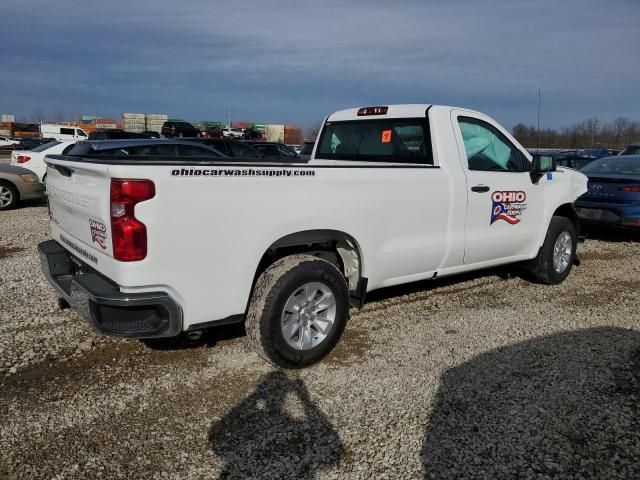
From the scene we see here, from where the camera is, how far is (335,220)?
3865 mm

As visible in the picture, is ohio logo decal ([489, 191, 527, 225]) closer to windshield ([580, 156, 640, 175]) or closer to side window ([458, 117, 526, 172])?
side window ([458, 117, 526, 172])

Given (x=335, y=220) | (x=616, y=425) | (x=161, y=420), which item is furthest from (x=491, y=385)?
(x=161, y=420)

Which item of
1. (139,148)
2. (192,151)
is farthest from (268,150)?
(139,148)

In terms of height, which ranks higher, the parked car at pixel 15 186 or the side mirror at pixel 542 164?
the side mirror at pixel 542 164

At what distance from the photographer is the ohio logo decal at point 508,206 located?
5.18 metres

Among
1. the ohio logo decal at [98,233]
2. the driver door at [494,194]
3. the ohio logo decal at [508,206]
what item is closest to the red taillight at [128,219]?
the ohio logo decal at [98,233]

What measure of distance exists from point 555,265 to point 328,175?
3727 millimetres

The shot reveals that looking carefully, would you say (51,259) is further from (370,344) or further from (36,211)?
(36,211)

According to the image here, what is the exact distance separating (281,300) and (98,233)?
49.2 inches

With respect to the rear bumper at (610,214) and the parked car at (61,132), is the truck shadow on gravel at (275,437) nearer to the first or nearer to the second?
the rear bumper at (610,214)

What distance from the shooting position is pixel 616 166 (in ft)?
30.8

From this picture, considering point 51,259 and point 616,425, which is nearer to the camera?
point 616,425

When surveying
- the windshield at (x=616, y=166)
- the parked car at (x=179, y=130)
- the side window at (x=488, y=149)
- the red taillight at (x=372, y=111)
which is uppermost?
the parked car at (x=179, y=130)

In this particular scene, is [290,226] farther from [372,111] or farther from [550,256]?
[550,256]
